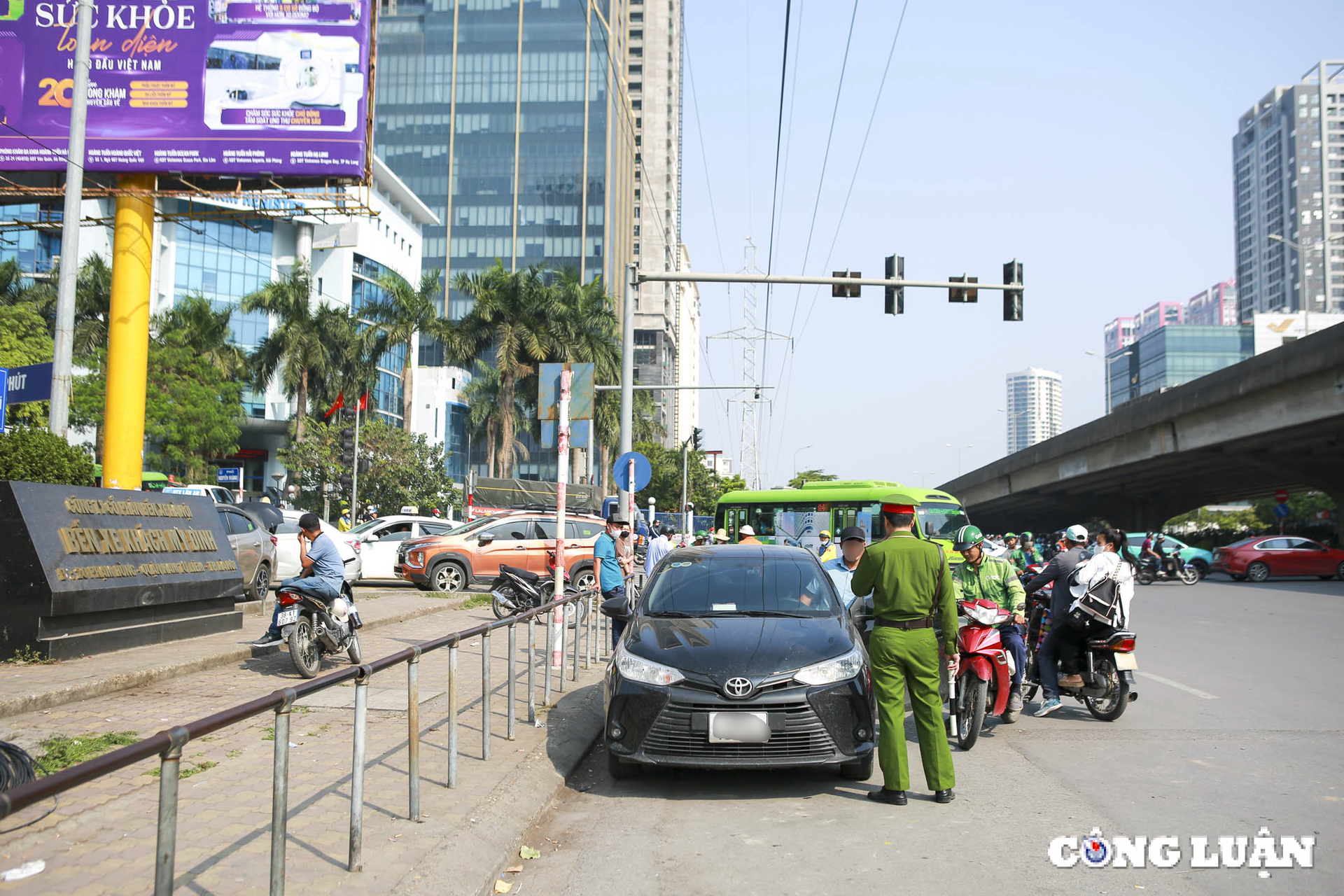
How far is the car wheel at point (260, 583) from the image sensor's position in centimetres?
1636

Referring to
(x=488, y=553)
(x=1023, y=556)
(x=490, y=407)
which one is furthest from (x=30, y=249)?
(x=1023, y=556)

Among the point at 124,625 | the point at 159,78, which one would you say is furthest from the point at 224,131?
the point at 124,625

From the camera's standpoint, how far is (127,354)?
18.7 meters

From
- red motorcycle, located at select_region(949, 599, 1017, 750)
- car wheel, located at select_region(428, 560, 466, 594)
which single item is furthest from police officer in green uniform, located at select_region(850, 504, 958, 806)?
car wheel, located at select_region(428, 560, 466, 594)

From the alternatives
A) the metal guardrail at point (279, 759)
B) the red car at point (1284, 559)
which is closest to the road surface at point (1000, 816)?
the metal guardrail at point (279, 759)

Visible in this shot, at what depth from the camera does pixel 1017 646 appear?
916cm

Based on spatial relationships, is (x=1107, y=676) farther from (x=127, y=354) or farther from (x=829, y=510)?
(x=829, y=510)

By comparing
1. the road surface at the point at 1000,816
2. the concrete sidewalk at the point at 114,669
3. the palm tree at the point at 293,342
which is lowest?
the road surface at the point at 1000,816

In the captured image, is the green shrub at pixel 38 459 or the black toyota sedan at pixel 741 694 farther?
the green shrub at pixel 38 459

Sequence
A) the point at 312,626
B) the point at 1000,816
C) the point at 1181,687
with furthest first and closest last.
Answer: the point at 1181,687
the point at 312,626
the point at 1000,816

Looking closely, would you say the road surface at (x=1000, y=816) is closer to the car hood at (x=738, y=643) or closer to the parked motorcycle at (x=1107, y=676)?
the parked motorcycle at (x=1107, y=676)

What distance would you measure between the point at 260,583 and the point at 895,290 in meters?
11.2

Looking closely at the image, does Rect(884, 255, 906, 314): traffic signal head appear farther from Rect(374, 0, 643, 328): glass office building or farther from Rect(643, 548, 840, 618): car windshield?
Rect(374, 0, 643, 328): glass office building

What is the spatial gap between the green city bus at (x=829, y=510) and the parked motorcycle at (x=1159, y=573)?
710 cm
